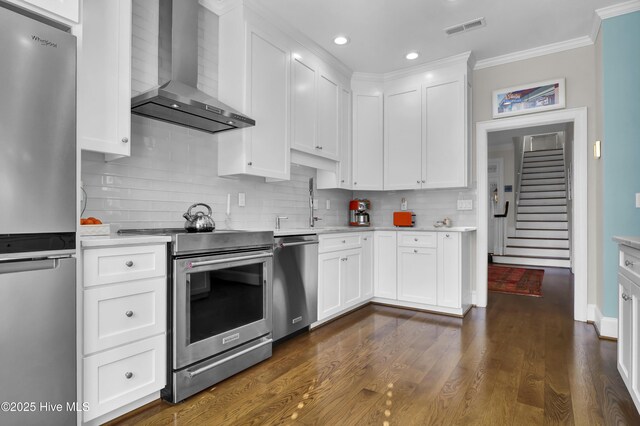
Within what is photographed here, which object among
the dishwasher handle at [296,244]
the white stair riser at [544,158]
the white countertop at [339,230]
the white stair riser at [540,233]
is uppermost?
the white stair riser at [544,158]

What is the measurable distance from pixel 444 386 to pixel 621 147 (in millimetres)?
2564

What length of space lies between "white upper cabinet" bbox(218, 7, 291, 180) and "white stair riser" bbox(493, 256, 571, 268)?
20.3 feet

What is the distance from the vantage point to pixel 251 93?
296 centimetres

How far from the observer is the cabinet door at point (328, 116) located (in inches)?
151

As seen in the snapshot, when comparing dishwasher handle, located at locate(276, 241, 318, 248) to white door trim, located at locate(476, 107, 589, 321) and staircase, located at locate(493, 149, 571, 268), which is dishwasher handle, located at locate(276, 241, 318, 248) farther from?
staircase, located at locate(493, 149, 571, 268)

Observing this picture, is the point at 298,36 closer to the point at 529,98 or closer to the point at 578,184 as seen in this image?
the point at 529,98

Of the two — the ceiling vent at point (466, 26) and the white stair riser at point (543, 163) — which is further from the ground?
the ceiling vent at point (466, 26)

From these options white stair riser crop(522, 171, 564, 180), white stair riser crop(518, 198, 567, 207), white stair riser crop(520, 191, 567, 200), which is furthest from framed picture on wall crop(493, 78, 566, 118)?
white stair riser crop(522, 171, 564, 180)

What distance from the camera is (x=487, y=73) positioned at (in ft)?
13.8

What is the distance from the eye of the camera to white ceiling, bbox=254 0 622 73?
305 cm

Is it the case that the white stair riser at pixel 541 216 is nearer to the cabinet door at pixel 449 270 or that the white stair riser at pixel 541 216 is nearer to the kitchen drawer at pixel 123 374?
the cabinet door at pixel 449 270

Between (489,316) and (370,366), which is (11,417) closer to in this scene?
(370,366)

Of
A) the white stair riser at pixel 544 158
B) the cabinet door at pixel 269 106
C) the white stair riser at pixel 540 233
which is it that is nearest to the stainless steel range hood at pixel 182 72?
the cabinet door at pixel 269 106

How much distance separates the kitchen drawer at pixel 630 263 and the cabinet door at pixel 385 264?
7.11 ft
